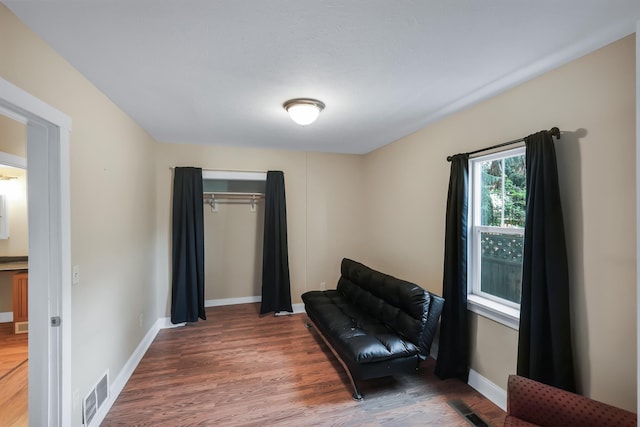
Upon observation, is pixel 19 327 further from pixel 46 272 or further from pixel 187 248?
pixel 46 272

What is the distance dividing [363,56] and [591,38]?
1201 mm

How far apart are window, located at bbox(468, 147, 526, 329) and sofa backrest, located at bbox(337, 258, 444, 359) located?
0.38 m

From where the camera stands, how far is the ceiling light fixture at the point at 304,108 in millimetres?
2299

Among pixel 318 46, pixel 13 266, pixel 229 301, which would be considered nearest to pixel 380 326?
pixel 318 46

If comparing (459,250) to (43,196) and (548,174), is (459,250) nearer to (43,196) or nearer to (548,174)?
(548,174)

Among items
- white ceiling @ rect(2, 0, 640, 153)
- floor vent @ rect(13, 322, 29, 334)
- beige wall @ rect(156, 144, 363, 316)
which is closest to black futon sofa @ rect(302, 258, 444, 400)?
beige wall @ rect(156, 144, 363, 316)

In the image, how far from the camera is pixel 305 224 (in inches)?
171

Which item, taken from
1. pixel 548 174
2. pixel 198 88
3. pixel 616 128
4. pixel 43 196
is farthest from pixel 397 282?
pixel 43 196

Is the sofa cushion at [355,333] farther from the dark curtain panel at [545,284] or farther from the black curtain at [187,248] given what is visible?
the black curtain at [187,248]

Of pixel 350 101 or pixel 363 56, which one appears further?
pixel 350 101

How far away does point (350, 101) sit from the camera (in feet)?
7.75

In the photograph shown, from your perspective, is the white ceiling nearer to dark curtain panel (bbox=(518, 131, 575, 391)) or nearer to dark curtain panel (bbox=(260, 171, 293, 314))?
dark curtain panel (bbox=(518, 131, 575, 391))

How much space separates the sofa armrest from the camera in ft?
4.28

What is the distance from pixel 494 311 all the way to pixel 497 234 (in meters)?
0.62
